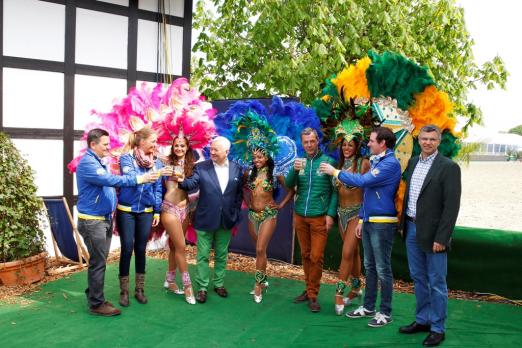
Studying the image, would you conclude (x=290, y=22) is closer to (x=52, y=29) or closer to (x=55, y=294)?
(x=52, y=29)

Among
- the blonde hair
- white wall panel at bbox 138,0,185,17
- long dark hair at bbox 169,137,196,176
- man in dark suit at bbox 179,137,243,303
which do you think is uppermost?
white wall panel at bbox 138,0,185,17

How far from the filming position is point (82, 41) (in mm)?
6297

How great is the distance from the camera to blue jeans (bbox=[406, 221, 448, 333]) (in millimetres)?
3857

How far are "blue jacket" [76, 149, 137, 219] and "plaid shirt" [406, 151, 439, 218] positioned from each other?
7.30 ft

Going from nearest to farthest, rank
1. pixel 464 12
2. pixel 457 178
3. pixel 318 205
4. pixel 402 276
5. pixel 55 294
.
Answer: pixel 457 178 < pixel 318 205 < pixel 55 294 < pixel 402 276 < pixel 464 12

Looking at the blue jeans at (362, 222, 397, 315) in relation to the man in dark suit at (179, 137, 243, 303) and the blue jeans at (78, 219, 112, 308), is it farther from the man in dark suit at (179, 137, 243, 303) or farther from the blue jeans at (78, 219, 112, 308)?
the blue jeans at (78, 219, 112, 308)

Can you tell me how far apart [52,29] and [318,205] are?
3.75 meters

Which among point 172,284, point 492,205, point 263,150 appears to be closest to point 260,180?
point 263,150

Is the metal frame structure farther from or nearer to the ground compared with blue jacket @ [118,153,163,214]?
farther from the ground

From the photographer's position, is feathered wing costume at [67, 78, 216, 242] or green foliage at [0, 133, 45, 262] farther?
green foliage at [0, 133, 45, 262]

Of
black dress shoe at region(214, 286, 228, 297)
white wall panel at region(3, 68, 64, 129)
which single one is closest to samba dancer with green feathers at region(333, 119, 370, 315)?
black dress shoe at region(214, 286, 228, 297)

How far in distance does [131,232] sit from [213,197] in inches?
31.7

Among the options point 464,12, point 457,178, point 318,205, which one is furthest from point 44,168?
point 464,12

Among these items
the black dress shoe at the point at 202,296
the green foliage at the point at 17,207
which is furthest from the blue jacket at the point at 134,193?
the green foliage at the point at 17,207
